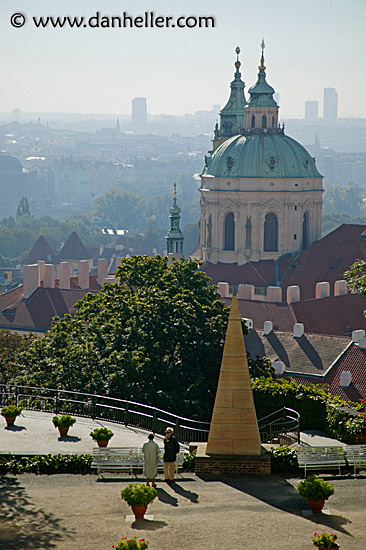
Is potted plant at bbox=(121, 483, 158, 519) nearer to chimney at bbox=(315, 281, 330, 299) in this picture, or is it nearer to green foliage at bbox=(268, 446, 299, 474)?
green foliage at bbox=(268, 446, 299, 474)

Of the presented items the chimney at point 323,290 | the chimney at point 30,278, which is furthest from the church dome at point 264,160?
the chimney at point 30,278

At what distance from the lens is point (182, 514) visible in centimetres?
2183

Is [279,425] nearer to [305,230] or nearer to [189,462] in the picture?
[189,462]

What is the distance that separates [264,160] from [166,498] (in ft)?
240

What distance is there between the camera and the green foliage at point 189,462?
25.5 m

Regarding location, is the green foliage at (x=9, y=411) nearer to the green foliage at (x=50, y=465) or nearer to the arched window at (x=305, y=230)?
the green foliage at (x=50, y=465)

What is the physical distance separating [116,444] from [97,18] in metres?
13.0

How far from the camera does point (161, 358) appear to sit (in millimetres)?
38844

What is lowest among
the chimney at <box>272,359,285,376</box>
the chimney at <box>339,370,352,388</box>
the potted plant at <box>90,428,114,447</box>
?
the potted plant at <box>90,428,114,447</box>

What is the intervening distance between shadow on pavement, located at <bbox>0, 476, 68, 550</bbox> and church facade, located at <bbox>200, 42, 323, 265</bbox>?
72.8 m

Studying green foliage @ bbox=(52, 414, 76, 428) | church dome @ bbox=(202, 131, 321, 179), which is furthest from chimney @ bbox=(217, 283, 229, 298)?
green foliage @ bbox=(52, 414, 76, 428)

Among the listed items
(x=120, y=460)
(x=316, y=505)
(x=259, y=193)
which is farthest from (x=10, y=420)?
(x=259, y=193)

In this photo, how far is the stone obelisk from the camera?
25047mm

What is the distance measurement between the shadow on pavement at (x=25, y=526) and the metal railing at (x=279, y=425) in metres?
8.15
